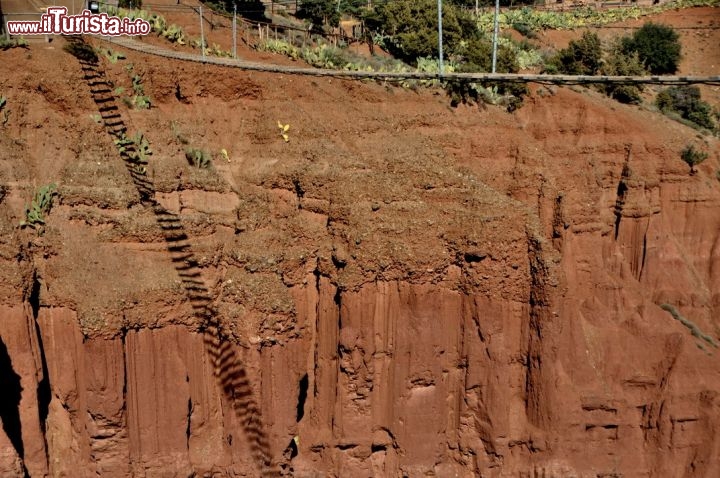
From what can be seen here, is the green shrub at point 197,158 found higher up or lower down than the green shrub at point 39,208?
higher up

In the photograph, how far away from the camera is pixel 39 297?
48.1 ft

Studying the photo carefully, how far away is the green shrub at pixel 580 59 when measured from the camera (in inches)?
1267

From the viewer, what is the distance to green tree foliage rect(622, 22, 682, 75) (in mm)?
43531

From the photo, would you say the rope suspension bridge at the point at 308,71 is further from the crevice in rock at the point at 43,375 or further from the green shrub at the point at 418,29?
the crevice in rock at the point at 43,375

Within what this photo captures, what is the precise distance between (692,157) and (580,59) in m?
11.1

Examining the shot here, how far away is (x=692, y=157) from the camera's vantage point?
77.4 feet

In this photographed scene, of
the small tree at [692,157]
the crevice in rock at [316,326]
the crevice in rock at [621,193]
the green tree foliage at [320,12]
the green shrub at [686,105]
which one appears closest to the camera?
the crevice in rock at [316,326]

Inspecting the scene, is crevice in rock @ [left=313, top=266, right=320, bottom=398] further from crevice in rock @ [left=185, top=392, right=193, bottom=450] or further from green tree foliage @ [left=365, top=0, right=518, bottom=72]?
green tree foliage @ [left=365, top=0, right=518, bottom=72]

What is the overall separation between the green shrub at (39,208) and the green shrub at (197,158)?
3069 millimetres

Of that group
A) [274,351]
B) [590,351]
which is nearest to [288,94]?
[274,351]

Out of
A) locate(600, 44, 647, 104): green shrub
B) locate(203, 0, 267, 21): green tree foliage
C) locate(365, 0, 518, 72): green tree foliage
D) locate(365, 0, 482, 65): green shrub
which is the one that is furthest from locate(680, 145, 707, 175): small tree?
locate(203, 0, 267, 21): green tree foliage

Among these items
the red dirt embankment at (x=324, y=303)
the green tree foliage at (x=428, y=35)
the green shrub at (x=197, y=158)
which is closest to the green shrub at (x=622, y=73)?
the green tree foliage at (x=428, y=35)

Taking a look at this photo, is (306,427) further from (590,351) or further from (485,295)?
(590,351)

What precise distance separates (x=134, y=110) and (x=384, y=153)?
6.08 m
